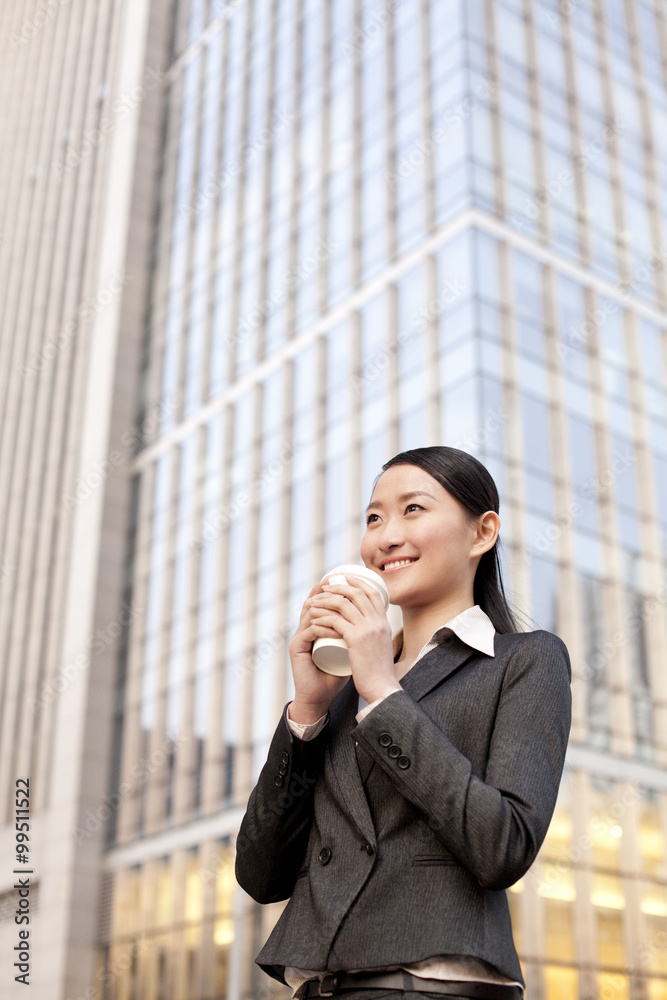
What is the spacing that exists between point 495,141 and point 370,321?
16.7 feet

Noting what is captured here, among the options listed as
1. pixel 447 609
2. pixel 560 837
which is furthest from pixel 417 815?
pixel 560 837

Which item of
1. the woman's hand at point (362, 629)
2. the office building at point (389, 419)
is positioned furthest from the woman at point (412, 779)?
the office building at point (389, 419)

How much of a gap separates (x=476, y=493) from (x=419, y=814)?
75cm

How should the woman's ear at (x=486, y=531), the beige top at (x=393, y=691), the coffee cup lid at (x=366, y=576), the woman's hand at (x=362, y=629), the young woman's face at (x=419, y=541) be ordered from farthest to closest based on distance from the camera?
the woman's ear at (x=486, y=531)
the young woman's face at (x=419, y=541)
the coffee cup lid at (x=366, y=576)
the woman's hand at (x=362, y=629)
the beige top at (x=393, y=691)

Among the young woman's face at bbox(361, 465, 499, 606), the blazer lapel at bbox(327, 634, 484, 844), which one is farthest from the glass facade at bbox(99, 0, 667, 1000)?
the blazer lapel at bbox(327, 634, 484, 844)

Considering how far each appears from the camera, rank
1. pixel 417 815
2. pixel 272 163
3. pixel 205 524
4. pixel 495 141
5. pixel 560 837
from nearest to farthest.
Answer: pixel 417 815 < pixel 560 837 < pixel 495 141 < pixel 205 524 < pixel 272 163

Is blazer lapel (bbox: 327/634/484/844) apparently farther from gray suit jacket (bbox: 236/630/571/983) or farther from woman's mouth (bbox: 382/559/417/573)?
woman's mouth (bbox: 382/559/417/573)

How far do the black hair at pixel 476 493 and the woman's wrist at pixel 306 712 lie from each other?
50cm

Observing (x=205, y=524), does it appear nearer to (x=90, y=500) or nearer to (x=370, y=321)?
(x=90, y=500)

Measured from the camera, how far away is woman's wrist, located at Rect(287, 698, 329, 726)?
7.34ft

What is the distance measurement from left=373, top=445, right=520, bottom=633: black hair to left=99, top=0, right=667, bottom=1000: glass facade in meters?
18.2

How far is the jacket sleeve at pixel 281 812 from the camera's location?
225cm

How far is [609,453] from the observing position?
25953mm

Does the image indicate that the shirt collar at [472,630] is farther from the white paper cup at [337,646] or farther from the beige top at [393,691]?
the white paper cup at [337,646]
